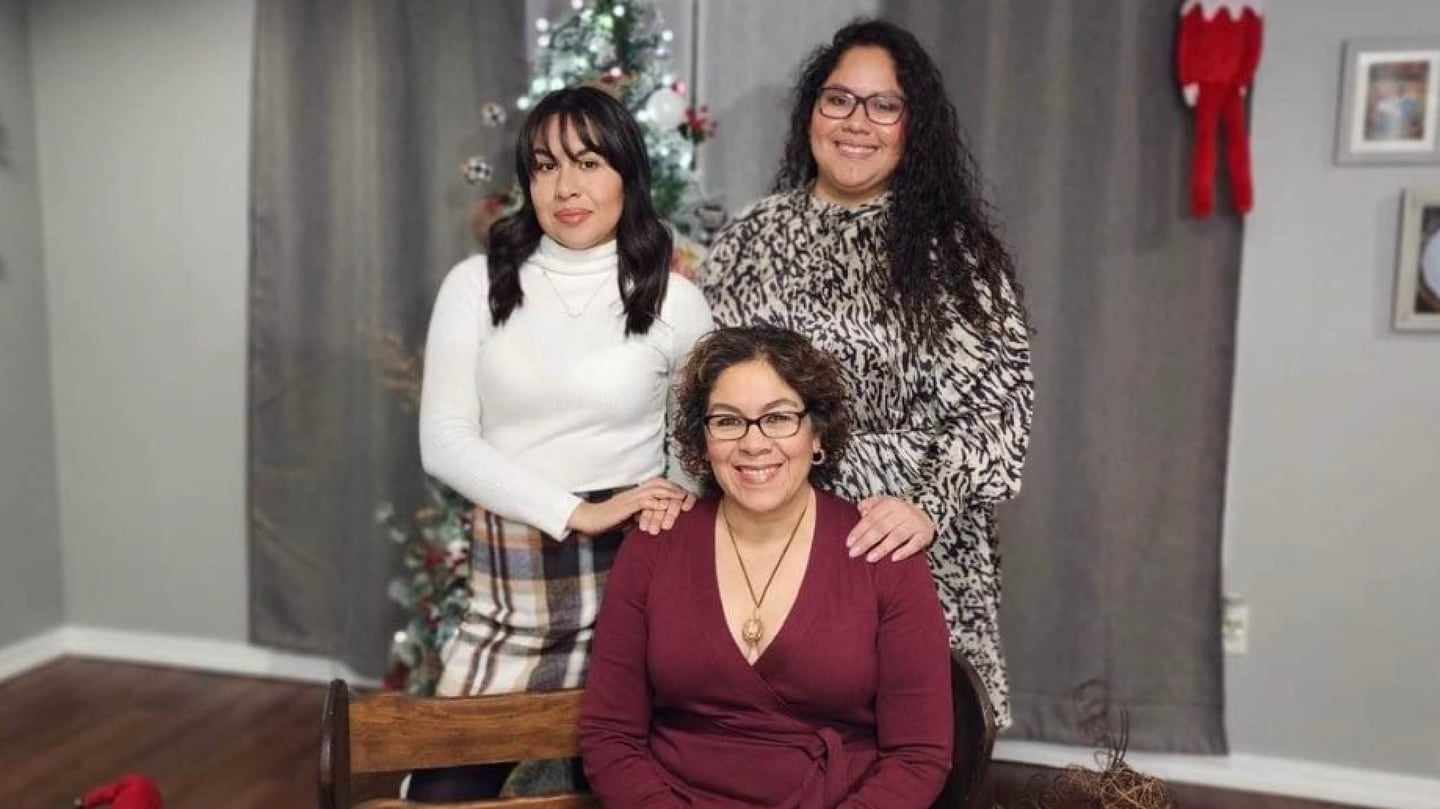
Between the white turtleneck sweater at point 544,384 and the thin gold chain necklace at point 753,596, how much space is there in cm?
23

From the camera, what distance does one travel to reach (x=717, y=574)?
4.87 feet

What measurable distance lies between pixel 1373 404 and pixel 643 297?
1957mm

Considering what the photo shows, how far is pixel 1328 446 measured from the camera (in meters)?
2.66

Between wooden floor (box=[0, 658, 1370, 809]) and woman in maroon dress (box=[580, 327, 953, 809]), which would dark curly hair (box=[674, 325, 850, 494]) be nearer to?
woman in maroon dress (box=[580, 327, 953, 809])

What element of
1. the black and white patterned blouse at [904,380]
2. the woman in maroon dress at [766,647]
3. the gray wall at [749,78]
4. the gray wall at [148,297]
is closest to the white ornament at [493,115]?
the gray wall at [749,78]

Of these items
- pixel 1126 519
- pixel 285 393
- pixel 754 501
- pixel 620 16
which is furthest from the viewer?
pixel 285 393

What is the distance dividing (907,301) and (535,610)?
0.73 metres

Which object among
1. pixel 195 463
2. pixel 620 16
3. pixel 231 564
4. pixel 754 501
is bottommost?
pixel 231 564

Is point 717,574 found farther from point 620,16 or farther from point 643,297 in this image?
point 620,16

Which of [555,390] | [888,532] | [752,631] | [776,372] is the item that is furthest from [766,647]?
[555,390]

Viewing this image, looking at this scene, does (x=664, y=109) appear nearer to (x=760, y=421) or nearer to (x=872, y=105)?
(x=872, y=105)

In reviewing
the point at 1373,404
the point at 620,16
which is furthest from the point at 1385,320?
the point at 620,16

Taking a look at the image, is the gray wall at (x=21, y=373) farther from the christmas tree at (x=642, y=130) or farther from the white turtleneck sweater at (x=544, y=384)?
the white turtleneck sweater at (x=544, y=384)

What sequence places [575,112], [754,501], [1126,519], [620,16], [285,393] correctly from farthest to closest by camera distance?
[285,393] < [1126,519] < [620,16] < [575,112] < [754,501]
